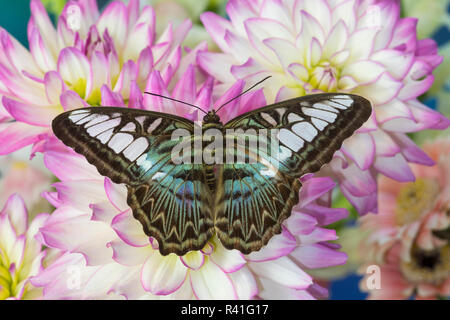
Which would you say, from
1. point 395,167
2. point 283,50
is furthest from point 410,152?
point 283,50

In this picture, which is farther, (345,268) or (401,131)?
(345,268)

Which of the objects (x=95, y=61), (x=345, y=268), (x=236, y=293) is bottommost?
(x=345, y=268)

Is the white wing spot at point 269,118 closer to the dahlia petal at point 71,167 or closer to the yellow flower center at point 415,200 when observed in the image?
the dahlia petal at point 71,167

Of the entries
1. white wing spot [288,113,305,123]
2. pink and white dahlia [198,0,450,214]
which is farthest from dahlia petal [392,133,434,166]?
white wing spot [288,113,305,123]

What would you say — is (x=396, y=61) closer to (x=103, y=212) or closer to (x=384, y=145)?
(x=384, y=145)

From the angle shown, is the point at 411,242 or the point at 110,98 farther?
the point at 411,242

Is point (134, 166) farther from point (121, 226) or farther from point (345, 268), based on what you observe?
point (345, 268)

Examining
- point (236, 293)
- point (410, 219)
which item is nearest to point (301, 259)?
point (236, 293)

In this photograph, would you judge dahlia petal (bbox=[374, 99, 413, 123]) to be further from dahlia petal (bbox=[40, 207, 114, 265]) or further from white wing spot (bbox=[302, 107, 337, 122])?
dahlia petal (bbox=[40, 207, 114, 265])
